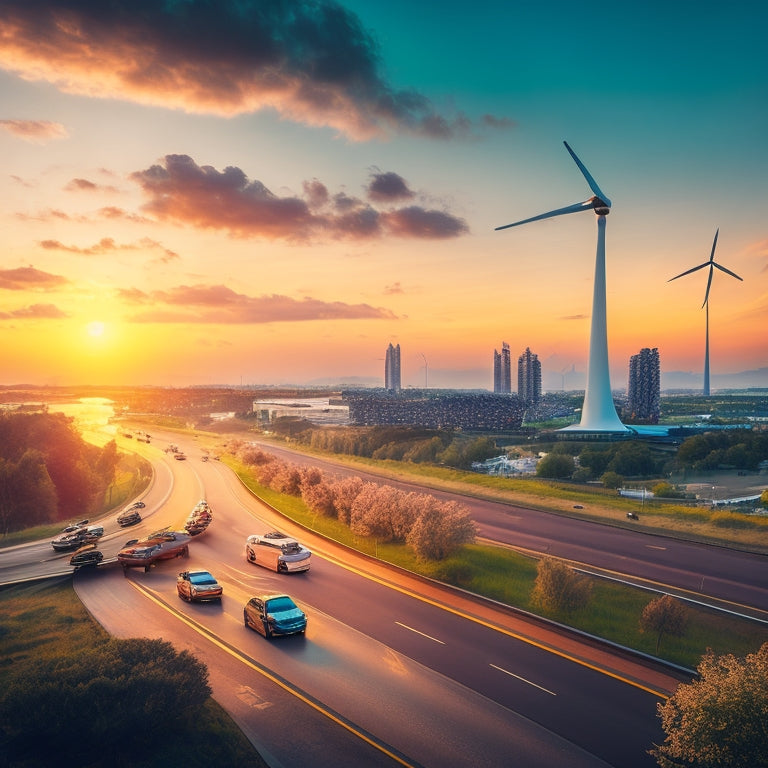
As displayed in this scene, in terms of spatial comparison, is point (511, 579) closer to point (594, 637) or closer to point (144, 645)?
point (594, 637)

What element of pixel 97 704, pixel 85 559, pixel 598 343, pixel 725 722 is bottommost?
pixel 85 559

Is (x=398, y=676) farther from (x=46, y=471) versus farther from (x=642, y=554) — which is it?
(x=46, y=471)

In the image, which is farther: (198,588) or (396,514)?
(396,514)

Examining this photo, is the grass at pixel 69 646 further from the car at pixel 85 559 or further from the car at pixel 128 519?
the car at pixel 128 519

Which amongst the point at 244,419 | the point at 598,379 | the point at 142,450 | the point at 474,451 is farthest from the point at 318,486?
the point at 244,419

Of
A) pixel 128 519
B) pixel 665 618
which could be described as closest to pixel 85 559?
pixel 128 519

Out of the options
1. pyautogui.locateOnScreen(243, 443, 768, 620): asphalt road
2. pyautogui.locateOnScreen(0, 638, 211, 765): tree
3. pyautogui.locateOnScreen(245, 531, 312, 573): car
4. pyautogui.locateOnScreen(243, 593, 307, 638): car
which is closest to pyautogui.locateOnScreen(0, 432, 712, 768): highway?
pyautogui.locateOnScreen(243, 593, 307, 638): car

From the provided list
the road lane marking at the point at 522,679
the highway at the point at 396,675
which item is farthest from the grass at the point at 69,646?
the road lane marking at the point at 522,679
